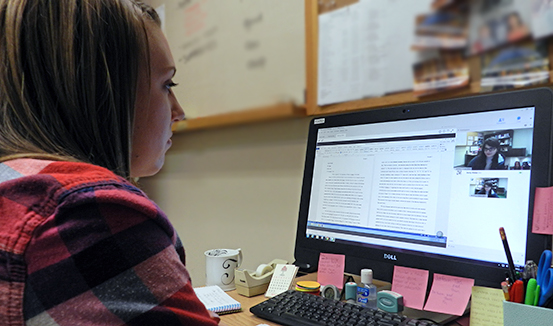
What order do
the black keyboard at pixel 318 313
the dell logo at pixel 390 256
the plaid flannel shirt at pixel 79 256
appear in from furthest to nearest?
1. the dell logo at pixel 390 256
2. the black keyboard at pixel 318 313
3. the plaid flannel shirt at pixel 79 256

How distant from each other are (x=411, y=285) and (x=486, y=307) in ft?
0.47

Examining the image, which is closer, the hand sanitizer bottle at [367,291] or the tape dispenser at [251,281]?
the hand sanitizer bottle at [367,291]

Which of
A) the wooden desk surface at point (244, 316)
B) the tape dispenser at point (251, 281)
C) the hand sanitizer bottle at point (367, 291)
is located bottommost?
the wooden desk surface at point (244, 316)

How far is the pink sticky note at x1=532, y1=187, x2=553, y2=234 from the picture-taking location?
577 millimetres

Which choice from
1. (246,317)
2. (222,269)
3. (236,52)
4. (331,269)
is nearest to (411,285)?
(331,269)

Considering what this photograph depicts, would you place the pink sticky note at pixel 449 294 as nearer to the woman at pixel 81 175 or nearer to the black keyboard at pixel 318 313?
the black keyboard at pixel 318 313

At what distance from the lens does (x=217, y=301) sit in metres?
0.80

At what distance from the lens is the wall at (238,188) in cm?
124

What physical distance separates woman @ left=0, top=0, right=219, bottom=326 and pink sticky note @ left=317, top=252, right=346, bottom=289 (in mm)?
432

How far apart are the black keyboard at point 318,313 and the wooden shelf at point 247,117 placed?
0.57 meters

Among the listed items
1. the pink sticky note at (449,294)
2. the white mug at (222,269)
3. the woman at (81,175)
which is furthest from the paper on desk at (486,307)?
the white mug at (222,269)

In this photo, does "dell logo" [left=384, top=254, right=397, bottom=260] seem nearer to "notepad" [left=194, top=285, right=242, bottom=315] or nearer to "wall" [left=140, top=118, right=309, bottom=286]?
"notepad" [left=194, top=285, right=242, bottom=315]

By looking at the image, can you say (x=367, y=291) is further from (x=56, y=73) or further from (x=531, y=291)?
(x=56, y=73)

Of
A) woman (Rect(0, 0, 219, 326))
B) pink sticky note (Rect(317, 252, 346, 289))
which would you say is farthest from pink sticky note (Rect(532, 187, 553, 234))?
woman (Rect(0, 0, 219, 326))
